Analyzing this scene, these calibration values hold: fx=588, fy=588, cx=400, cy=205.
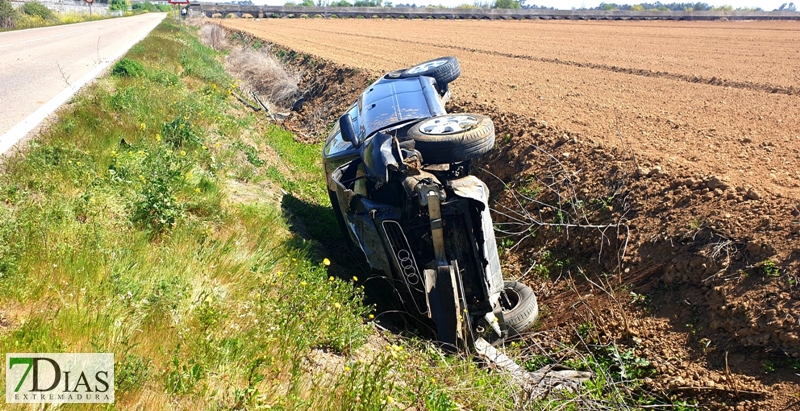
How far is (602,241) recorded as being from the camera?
5879 mm

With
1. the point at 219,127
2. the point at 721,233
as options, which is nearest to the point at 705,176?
the point at 721,233

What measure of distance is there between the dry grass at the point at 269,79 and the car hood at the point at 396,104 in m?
8.35

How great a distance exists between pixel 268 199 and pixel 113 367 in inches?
173

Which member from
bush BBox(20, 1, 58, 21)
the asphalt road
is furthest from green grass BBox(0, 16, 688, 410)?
bush BBox(20, 1, 58, 21)

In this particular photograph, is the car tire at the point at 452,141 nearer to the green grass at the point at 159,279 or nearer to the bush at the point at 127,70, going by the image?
the green grass at the point at 159,279

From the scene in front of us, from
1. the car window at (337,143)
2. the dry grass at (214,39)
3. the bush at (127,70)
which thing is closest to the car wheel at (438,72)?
the car window at (337,143)

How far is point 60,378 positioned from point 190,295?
1.05m

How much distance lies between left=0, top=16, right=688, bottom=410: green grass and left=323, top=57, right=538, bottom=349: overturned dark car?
0.34 meters

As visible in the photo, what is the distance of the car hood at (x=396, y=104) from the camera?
19.7 feet

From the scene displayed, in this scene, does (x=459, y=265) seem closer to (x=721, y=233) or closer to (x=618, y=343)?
(x=618, y=343)

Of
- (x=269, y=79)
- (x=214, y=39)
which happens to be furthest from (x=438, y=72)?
(x=214, y=39)

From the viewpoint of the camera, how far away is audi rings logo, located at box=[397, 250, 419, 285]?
477 cm

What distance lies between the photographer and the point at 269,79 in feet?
53.1

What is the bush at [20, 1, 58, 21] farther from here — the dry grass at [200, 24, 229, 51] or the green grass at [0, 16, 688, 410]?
the green grass at [0, 16, 688, 410]
